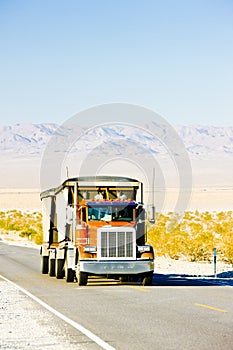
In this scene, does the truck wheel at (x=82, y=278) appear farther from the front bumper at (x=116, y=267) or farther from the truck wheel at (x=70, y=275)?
the truck wheel at (x=70, y=275)

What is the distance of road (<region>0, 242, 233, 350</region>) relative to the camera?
37.6 ft

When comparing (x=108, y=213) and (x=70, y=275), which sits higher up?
(x=108, y=213)

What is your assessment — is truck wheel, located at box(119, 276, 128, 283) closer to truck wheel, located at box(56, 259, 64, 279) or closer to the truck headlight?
truck wheel, located at box(56, 259, 64, 279)

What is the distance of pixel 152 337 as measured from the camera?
11.7 meters

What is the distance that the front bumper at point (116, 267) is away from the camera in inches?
839

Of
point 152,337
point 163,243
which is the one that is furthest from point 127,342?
point 163,243

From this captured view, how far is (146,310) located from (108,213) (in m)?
7.37

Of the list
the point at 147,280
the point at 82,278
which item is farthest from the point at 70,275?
the point at 147,280

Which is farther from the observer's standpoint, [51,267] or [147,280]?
[51,267]

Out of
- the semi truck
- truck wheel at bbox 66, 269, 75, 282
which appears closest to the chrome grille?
the semi truck

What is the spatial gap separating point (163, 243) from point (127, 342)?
2893 centimetres

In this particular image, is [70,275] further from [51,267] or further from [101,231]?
[51,267]

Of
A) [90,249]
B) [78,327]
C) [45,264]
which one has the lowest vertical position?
[45,264]

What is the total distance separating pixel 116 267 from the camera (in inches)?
843
